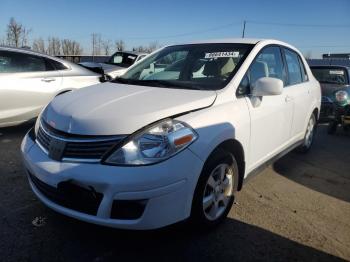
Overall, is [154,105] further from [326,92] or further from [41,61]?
[326,92]

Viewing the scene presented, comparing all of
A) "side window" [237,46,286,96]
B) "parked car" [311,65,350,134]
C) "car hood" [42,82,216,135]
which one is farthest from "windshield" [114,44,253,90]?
"parked car" [311,65,350,134]

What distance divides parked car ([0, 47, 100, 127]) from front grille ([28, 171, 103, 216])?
3.44 metres

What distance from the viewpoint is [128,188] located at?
7.66ft

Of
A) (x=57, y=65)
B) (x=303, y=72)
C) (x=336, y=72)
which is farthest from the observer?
(x=336, y=72)

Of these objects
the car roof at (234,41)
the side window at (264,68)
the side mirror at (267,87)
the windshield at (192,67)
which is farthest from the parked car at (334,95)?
the side mirror at (267,87)

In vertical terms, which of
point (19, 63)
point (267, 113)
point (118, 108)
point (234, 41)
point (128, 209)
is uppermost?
point (234, 41)

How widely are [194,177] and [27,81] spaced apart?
13.8ft

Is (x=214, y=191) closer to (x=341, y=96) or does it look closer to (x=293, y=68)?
(x=293, y=68)

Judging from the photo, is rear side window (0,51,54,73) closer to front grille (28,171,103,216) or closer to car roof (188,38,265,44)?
car roof (188,38,265,44)

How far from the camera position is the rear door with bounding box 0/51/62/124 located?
5523 millimetres

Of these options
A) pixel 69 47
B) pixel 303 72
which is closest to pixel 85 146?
pixel 303 72

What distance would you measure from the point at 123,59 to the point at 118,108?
9.65m

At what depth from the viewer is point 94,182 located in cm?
236

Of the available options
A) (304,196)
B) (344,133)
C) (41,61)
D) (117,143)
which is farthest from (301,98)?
(41,61)
